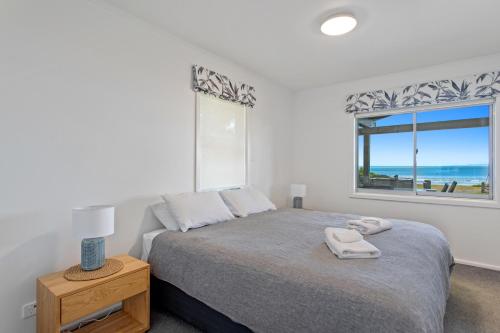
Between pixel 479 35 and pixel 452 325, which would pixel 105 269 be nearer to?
pixel 452 325

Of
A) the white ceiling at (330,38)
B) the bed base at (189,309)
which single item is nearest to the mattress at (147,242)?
the bed base at (189,309)

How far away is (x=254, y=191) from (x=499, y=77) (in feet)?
10.5

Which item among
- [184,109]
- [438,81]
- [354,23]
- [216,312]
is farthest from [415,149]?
[216,312]

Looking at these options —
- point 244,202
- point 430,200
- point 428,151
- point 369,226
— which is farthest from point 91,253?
point 428,151

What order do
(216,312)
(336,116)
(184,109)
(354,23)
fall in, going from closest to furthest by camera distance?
1. (216,312)
2. (354,23)
3. (184,109)
4. (336,116)

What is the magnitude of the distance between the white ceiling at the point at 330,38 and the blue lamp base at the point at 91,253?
76.5 inches

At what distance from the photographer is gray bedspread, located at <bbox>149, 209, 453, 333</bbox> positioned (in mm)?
1165

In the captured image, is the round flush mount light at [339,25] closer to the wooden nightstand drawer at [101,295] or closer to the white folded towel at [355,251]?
the white folded towel at [355,251]

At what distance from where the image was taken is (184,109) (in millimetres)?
2793

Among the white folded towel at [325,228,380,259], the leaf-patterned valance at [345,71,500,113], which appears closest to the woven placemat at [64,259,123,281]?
the white folded towel at [325,228,380,259]

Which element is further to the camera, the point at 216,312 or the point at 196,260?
the point at 196,260

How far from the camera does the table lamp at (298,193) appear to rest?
160 inches

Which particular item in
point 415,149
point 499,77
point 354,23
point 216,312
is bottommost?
point 216,312

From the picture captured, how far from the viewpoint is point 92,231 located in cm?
166
